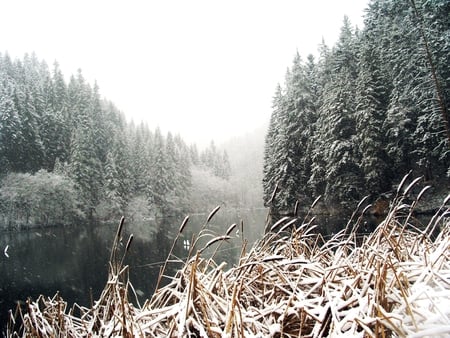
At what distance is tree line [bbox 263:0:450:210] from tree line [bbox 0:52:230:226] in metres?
24.2

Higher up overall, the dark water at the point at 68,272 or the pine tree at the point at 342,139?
the pine tree at the point at 342,139

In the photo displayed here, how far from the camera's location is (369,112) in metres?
23.1

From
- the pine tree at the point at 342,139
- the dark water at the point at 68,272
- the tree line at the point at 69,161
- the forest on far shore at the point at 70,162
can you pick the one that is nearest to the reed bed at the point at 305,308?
the dark water at the point at 68,272

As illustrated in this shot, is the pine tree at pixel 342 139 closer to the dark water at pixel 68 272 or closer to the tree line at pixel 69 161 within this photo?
the dark water at pixel 68 272

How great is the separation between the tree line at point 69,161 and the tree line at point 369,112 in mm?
24218

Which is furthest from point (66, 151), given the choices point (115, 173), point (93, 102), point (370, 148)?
point (370, 148)

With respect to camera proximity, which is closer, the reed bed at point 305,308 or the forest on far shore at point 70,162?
the reed bed at point 305,308

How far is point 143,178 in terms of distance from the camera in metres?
55.8

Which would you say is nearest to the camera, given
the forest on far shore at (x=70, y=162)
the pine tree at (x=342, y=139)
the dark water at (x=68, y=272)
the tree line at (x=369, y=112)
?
the dark water at (x=68, y=272)

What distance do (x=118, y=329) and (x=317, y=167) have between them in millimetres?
26635

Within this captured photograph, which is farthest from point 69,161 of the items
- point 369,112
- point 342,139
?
point 369,112

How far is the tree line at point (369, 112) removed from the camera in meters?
19.5

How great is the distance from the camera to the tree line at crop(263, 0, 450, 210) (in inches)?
768

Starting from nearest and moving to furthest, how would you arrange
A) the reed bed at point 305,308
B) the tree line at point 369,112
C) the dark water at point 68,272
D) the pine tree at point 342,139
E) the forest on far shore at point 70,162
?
the reed bed at point 305,308, the dark water at point 68,272, the tree line at point 369,112, the pine tree at point 342,139, the forest on far shore at point 70,162
